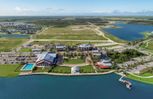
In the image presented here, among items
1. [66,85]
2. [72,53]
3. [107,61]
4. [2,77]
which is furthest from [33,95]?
[72,53]

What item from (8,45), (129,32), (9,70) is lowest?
(129,32)

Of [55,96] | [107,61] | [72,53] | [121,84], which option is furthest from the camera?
[72,53]

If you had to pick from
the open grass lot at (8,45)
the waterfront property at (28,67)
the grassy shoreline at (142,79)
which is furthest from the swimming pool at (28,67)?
the grassy shoreline at (142,79)

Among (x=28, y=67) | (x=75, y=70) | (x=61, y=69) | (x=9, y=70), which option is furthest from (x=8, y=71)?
(x=75, y=70)

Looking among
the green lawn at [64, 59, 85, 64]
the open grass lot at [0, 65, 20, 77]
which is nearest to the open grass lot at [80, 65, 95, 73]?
the green lawn at [64, 59, 85, 64]

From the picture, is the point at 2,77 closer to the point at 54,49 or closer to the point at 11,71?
the point at 11,71

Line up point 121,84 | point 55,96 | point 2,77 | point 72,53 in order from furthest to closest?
point 72,53 < point 2,77 < point 121,84 < point 55,96

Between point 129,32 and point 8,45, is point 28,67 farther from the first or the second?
point 129,32

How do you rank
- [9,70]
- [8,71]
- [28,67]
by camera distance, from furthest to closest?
1. [28,67]
2. [9,70]
3. [8,71]
